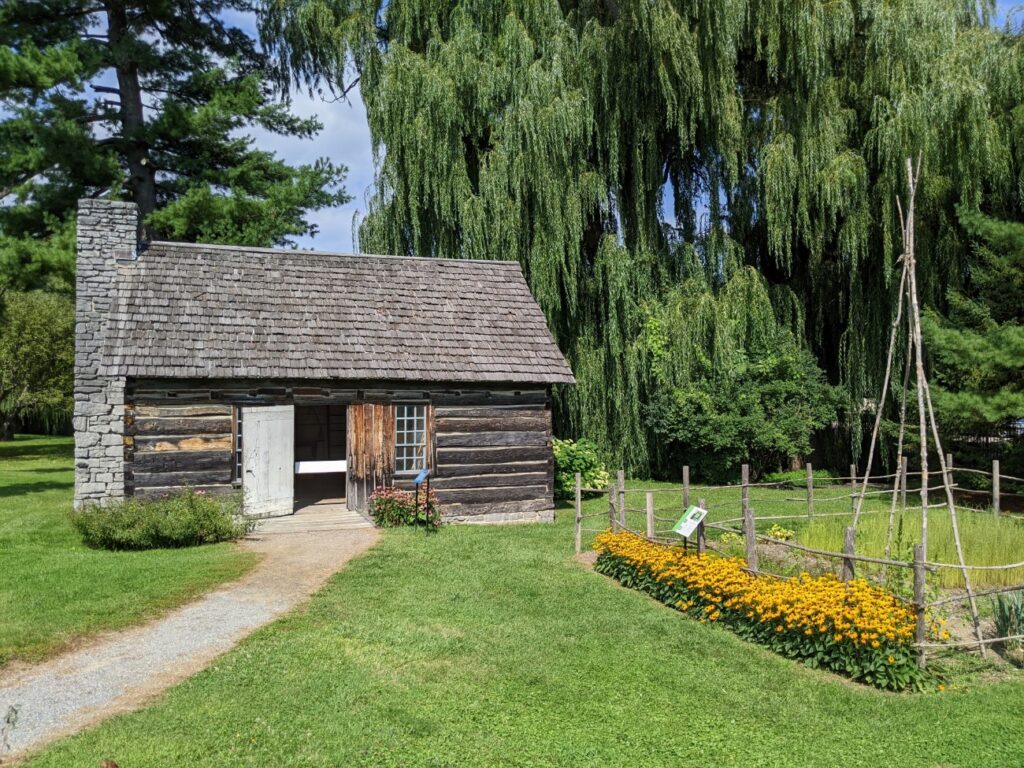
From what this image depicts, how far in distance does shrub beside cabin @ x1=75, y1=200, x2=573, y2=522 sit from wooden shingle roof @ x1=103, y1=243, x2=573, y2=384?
0.11ft

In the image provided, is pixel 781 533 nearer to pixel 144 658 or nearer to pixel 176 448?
pixel 144 658

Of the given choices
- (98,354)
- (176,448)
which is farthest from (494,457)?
(98,354)

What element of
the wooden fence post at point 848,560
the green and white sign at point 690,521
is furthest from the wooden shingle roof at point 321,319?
the wooden fence post at point 848,560

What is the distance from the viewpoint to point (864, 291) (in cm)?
1872

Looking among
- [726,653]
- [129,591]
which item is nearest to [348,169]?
[129,591]

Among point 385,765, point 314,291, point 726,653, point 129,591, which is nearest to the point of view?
point 385,765

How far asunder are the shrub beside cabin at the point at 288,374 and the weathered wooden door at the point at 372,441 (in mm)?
25

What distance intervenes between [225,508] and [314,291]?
15.2 ft

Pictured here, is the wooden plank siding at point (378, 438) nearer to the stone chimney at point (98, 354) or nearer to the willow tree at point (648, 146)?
the stone chimney at point (98, 354)

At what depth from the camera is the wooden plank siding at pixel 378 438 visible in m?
13.4

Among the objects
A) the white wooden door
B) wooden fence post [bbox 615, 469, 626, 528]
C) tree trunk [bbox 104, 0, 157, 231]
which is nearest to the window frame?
the white wooden door

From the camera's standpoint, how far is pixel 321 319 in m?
15.1

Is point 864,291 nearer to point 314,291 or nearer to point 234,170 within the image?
point 314,291

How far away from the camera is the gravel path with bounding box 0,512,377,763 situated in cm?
605
